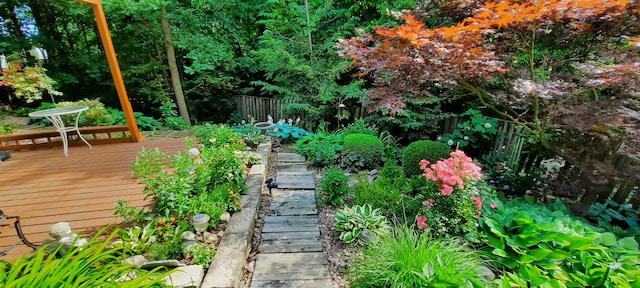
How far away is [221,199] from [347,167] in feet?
7.15

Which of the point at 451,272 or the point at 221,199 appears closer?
the point at 451,272

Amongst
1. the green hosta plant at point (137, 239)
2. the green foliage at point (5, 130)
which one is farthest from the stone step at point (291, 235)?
the green foliage at point (5, 130)

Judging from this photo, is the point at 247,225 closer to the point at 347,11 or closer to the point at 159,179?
the point at 159,179

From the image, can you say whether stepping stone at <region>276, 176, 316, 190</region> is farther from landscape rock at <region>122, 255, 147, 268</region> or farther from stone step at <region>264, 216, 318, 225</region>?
landscape rock at <region>122, 255, 147, 268</region>

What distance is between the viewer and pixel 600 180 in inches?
98.5

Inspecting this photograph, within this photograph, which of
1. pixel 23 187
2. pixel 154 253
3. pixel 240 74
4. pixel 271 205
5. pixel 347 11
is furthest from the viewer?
pixel 240 74

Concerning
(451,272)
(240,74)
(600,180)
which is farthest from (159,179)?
(240,74)

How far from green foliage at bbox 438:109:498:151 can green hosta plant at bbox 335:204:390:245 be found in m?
2.39

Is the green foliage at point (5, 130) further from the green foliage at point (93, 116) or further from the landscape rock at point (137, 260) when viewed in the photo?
the landscape rock at point (137, 260)

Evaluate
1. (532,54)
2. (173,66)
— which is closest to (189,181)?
(532,54)

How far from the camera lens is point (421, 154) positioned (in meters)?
3.73

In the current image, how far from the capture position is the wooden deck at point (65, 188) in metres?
2.23

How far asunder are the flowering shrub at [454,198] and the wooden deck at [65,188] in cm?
264

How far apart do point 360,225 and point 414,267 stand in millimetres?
777
